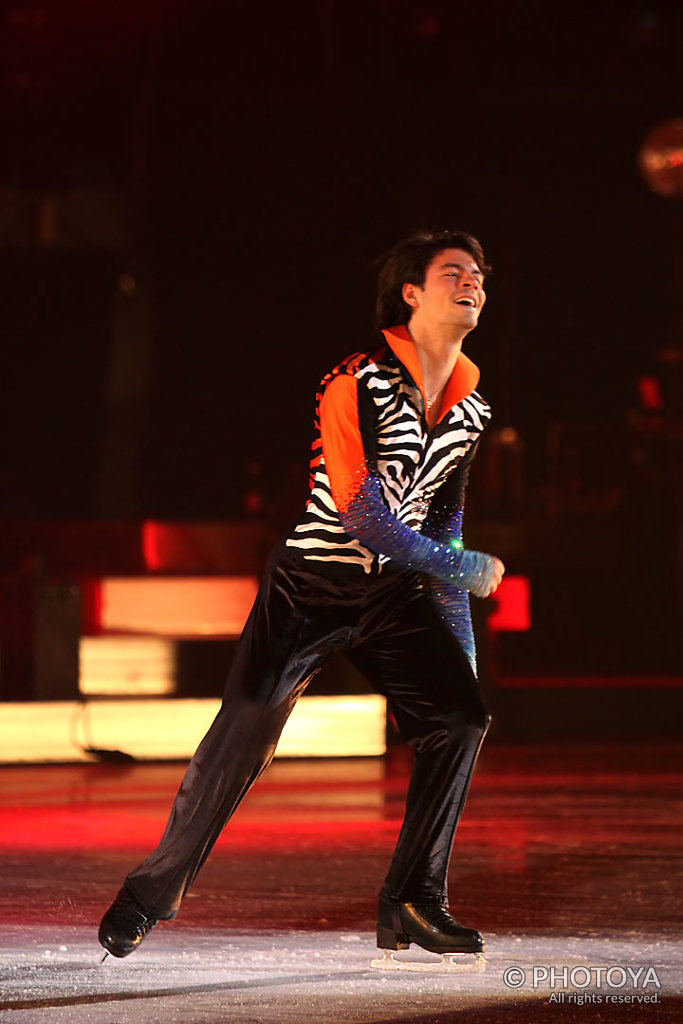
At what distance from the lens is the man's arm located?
3941mm

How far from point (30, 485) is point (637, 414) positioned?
5972mm

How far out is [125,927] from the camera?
3.90 metres

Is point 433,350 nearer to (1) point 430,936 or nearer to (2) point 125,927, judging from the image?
(1) point 430,936

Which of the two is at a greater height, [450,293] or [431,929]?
[450,293]

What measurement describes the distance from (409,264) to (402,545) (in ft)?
2.57

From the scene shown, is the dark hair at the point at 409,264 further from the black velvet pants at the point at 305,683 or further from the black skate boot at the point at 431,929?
the black skate boot at the point at 431,929

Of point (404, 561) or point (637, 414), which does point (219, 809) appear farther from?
point (637, 414)

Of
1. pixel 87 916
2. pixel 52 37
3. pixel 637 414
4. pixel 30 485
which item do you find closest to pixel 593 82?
pixel 637 414

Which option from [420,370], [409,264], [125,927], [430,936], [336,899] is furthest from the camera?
→ [336,899]

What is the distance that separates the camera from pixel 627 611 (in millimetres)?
14195

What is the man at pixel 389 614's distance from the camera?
3949mm

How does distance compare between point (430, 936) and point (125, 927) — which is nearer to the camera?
point (125, 927)

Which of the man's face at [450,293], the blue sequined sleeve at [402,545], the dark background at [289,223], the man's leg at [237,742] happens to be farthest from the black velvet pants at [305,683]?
the dark background at [289,223]

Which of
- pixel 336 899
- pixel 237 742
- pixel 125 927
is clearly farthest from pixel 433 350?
pixel 336 899
